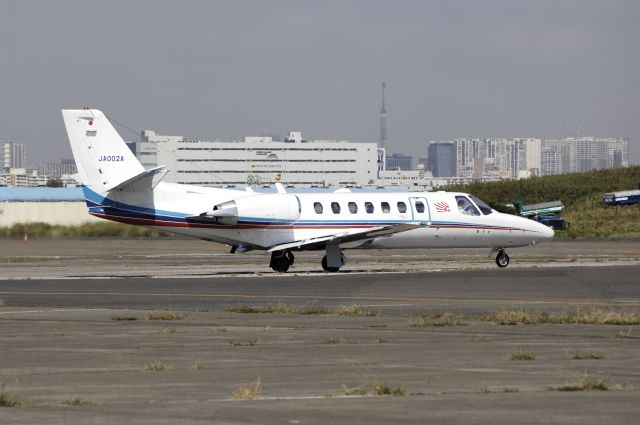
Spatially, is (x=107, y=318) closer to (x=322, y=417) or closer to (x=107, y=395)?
(x=107, y=395)

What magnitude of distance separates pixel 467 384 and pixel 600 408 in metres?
2.41

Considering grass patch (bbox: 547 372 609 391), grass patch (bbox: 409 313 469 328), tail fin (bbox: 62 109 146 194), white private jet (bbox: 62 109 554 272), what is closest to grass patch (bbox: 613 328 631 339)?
grass patch (bbox: 409 313 469 328)

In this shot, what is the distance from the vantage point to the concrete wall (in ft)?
249

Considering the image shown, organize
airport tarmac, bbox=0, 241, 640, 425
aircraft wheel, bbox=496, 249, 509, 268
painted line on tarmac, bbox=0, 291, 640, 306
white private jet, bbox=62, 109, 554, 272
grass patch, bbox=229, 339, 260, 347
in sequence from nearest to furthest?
1. airport tarmac, bbox=0, 241, 640, 425
2. grass patch, bbox=229, 339, 260, 347
3. painted line on tarmac, bbox=0, 291, 640, 306
4. white private jet, bbox=62, 109, 554, 272
5. aircraft wheel, bbox=496, 249, 509, 268

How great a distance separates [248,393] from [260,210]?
3065cm

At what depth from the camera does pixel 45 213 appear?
264 ft

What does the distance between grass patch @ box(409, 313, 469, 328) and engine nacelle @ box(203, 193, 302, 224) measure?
19501 millimetres

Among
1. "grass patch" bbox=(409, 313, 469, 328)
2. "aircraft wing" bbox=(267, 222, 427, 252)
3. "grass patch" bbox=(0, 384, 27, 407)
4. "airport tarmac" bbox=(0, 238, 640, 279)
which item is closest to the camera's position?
"grass patch" bbox=(0, 384, 27, 407)

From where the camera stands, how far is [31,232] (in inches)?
2844

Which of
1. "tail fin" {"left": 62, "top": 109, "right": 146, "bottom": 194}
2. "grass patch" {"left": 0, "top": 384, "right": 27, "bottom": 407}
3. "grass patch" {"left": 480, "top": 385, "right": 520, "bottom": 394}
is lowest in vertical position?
"grass patch" {"left": 480, "top": 385, "right": 520, "bottom": 394}

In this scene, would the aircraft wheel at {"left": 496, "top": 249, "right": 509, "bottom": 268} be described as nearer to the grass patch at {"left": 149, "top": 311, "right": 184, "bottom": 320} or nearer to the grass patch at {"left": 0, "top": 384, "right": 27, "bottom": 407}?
the grass patch at {"left": 149, "top": 311, "right": 184, "bottom": 320}

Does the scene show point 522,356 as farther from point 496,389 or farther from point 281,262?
point 281,262

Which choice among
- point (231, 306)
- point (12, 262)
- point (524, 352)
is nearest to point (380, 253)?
point (12, 262)

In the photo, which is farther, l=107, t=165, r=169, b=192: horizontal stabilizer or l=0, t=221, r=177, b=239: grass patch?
l=0, t=221, r=177, b=239: grass patch
